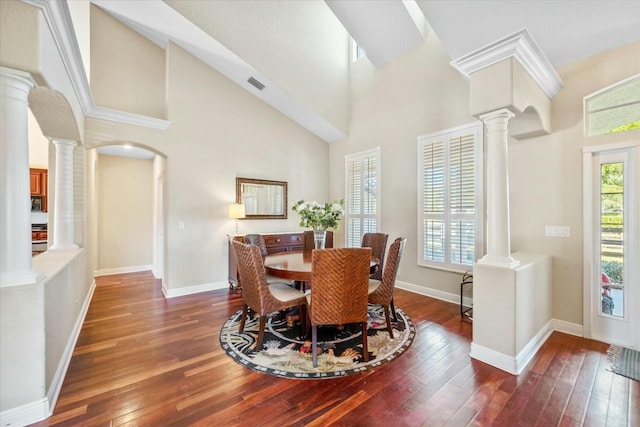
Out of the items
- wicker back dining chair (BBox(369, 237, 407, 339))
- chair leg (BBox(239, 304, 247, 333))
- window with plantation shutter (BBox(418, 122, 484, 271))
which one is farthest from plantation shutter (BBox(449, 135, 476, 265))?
chair leg (BBox(239, 304, 247, 333))

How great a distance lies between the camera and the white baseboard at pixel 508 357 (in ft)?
7.24

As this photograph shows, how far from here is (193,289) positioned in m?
4.33

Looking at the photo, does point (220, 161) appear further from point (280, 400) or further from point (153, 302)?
point (280, 400)

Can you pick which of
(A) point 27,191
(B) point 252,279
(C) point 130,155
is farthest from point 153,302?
(C) point 130,155

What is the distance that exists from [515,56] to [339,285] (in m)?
2.41

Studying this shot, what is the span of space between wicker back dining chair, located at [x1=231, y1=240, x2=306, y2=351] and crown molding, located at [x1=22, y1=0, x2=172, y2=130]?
2002mm

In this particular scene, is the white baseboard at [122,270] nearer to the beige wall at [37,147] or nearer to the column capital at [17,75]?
the beige wall at [37,147]

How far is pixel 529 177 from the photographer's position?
313 cm

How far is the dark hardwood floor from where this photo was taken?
1.71 meters

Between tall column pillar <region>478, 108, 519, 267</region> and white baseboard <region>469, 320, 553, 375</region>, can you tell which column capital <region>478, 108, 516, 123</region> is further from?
white baseboard <region>469, 320, 553, 375</region>

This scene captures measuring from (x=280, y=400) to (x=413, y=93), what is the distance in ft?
14.6

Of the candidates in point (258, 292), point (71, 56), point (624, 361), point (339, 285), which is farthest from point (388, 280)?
point (71, 56)

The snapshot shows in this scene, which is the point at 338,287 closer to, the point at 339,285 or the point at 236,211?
the point at 339,285

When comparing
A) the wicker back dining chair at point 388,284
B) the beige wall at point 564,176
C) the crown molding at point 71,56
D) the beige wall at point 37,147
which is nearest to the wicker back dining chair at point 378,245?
the wicker back dining chair at point 388,284
